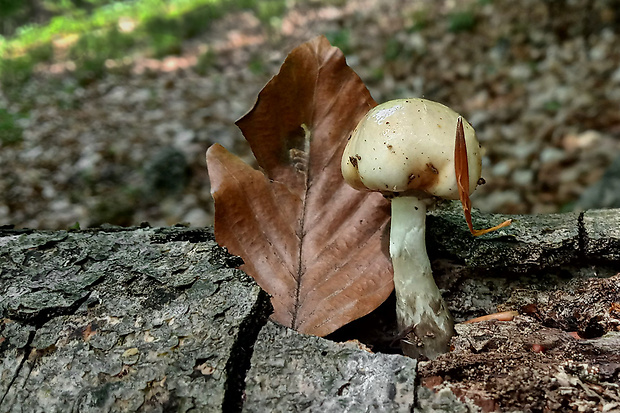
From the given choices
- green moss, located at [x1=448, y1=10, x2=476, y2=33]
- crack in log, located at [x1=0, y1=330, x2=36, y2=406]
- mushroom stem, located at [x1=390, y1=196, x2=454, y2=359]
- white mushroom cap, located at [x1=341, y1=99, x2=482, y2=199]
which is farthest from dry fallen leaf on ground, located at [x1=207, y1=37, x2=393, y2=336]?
green moss, located at [x1=448, y1=10, x2=476, y2=33]

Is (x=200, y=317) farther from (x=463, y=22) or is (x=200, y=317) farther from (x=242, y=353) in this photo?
(x=463, y=22)

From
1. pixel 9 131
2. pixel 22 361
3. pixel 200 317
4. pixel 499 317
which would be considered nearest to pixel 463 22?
pixel 9 131

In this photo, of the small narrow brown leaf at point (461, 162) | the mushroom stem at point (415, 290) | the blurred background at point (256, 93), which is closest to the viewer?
the small narrow brown leaf at point (461, 162)

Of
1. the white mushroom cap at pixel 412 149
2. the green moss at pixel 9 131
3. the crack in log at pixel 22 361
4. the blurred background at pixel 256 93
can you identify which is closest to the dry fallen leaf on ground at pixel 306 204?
the white mushroom cap at pixel 412 149

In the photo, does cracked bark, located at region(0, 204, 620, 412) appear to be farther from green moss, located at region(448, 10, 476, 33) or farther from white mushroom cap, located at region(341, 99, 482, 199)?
green moss, located at region(448, 10, 476, 33)

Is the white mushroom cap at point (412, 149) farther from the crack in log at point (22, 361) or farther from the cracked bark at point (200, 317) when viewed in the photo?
the crack in log at point (22, 361)

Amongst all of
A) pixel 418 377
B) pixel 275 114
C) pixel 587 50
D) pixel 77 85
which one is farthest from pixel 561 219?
pixel 77 85
